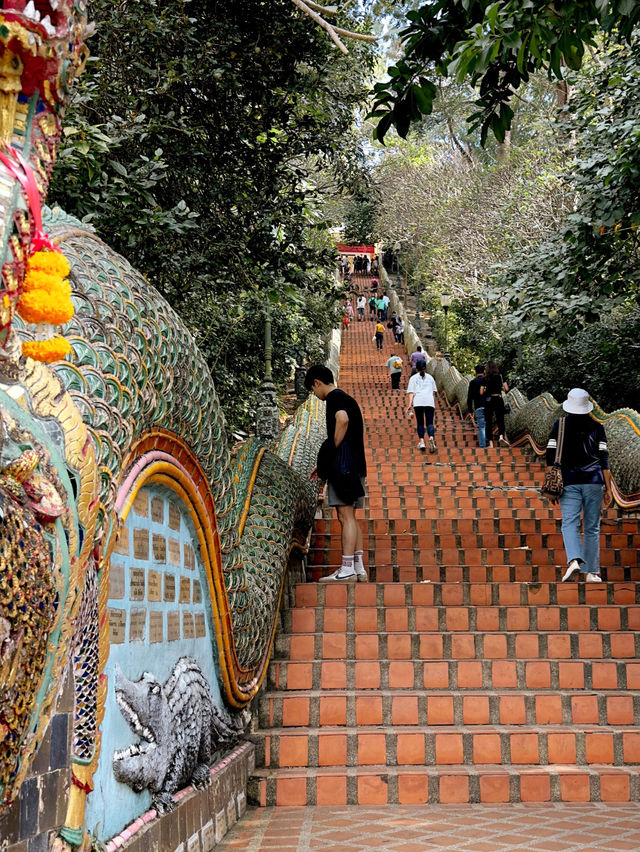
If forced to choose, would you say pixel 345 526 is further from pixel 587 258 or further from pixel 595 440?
pixel 587 258

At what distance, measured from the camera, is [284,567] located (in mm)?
5930

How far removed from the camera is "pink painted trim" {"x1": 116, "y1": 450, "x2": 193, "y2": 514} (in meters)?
3.04

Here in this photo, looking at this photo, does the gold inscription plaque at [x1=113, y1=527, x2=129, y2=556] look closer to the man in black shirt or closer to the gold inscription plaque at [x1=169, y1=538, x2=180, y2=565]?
the gold inscription plaque at [x1=169, y1=538, x2=180, y2=565]

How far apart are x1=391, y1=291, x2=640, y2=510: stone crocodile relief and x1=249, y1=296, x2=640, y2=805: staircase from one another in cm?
118

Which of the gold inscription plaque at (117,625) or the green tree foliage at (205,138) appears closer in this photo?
the gold inscription plaque at (117,625)

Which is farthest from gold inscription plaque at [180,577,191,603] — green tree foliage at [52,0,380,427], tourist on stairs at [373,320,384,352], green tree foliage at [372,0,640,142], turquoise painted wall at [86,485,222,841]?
tourist on stairs at [373,320,384,352]

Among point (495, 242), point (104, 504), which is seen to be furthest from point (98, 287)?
point (495, 242)

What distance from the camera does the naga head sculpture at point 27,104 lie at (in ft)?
5.89

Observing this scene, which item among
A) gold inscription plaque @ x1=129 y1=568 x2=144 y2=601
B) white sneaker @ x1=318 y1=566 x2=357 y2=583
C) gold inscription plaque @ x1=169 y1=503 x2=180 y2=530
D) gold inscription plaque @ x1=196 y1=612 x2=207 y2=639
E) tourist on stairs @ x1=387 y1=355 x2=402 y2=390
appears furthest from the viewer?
tourist on stairs @ x1=387 y1=355 x2=402 y2=390

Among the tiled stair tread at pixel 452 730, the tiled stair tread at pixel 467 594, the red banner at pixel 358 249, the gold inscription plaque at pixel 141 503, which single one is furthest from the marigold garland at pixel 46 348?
the red banner at pixel 358 249

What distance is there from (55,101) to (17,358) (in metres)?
0.55

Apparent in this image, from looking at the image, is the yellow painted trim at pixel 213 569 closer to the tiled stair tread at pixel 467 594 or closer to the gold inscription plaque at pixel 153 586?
the gold inscription plaque at pixel 153 586

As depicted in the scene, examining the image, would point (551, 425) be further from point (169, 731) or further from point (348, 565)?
point (169, 731)

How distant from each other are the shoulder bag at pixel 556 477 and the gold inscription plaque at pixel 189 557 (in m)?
3.55
